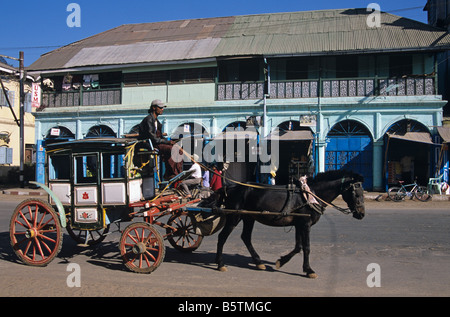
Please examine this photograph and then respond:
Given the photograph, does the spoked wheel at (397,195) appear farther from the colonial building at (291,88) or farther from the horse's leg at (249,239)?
the horse's leg at (249,239)

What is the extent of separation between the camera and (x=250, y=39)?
22.2m

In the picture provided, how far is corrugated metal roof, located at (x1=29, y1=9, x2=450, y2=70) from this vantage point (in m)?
19.7

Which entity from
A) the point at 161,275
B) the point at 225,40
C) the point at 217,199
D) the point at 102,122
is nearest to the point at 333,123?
the point at 225,40

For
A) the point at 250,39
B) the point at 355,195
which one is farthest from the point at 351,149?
the point at 355,195

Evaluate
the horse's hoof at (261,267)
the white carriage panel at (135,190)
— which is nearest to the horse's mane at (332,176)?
the horse's hoof at (261,267)

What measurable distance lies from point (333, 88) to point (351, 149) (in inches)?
127

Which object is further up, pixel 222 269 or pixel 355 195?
pixel 355 195

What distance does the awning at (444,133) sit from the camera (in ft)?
58.3

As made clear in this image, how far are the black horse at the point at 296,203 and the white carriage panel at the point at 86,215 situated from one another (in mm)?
2081

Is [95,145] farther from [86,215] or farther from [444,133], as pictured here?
[444,133]

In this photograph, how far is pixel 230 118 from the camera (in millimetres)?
21281

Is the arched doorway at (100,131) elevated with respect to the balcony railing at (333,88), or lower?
lower

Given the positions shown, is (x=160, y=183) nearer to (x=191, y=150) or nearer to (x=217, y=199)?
(x=217, y=199)

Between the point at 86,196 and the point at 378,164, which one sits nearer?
the point at 86,196
